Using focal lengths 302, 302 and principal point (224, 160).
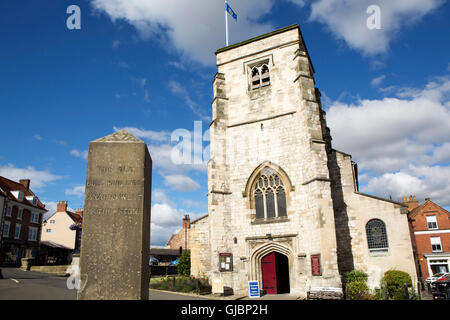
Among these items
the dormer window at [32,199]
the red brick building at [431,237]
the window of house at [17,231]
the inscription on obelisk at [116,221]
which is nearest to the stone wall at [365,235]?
the inscription on obelisk at [116,221]

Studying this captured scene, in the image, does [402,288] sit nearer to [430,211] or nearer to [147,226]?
[147,226]

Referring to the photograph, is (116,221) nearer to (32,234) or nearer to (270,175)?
(270,175)

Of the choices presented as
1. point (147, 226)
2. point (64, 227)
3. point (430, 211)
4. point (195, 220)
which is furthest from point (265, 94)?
point (64, 227)

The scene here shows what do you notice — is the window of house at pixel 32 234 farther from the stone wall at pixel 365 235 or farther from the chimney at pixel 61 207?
the stone wall at pixel 365 235

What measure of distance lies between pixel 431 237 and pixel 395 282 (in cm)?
2617

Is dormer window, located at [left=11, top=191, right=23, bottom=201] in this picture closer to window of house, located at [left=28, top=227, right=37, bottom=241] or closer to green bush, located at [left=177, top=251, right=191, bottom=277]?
window of house, located at [left=28, top=227, right=37, bottom=241]

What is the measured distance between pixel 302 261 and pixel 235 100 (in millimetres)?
11589

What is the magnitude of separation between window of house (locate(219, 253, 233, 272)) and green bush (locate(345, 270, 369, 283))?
677 cm

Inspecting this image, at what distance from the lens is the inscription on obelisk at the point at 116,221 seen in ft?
15.1

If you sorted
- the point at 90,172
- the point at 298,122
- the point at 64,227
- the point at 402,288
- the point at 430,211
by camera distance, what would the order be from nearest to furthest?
the point at 90,172, the point at 402,288, the point at 298,122, the point at 430,211, the point at 64,227

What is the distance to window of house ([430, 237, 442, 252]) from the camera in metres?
36.0

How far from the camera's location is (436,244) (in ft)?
119

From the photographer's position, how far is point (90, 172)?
4.98 meters

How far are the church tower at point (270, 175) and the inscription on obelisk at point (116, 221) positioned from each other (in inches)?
522
